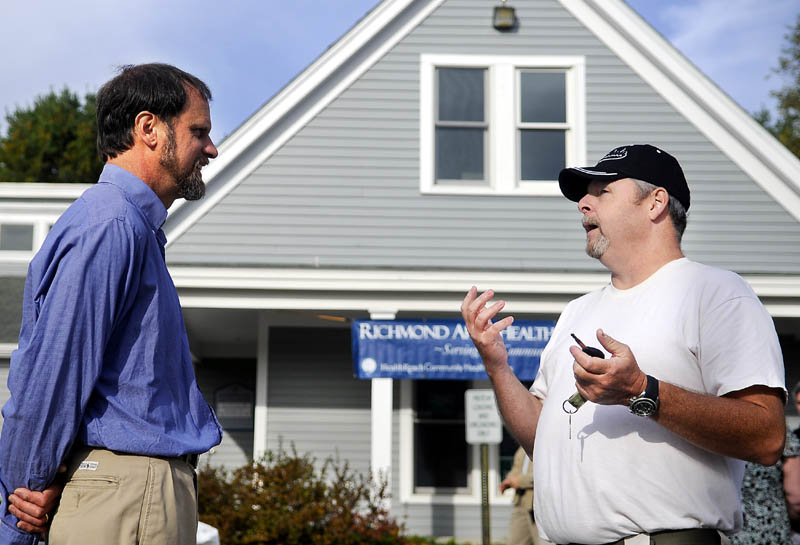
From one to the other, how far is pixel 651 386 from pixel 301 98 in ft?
32.0

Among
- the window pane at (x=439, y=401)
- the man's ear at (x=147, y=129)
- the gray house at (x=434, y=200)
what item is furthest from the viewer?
the window pane at (x=439, y=401)

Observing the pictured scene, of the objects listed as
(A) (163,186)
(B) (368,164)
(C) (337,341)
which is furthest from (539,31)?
(A) (163,186)

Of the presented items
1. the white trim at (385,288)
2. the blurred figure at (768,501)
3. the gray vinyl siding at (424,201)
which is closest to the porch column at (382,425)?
the white trim at (385,288)

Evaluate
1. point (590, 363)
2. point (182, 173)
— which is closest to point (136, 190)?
point (182, 173)

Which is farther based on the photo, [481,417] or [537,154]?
[537,154]

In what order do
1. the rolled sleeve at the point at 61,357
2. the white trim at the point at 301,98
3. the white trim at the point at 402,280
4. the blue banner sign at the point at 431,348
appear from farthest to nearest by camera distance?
the white trim at the point at 301,98 < the white trim at the point at 402,280 < the blue banner sign at the point at 431,348 < the rolled sleeve at the point at 61,357

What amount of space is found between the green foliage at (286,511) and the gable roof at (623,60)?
326cm

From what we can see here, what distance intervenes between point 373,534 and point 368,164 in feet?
15.0

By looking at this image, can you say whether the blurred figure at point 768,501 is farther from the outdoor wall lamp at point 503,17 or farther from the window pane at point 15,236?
the window pane at point 15,236

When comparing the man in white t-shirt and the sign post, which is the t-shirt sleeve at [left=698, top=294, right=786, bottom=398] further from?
the sign post

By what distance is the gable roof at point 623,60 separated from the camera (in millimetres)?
11672

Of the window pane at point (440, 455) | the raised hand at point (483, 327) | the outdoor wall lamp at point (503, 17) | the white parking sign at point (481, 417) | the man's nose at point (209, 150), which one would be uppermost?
the outdoor wall lamp at point (503, 17)

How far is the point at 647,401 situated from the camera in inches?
101

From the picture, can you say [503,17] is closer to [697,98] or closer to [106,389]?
[697,98]
